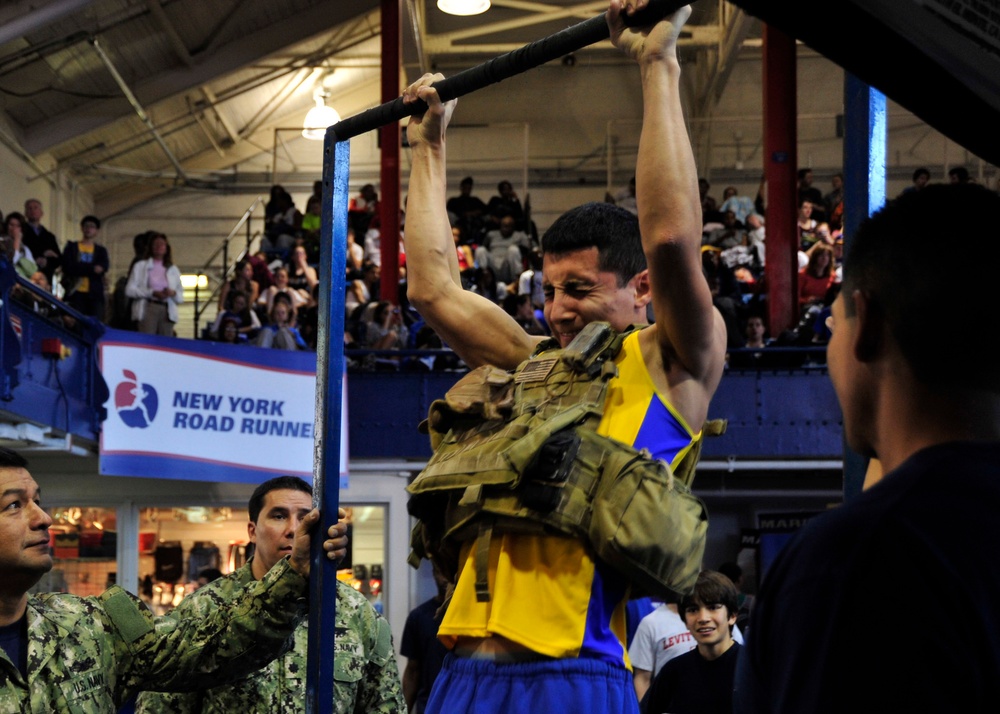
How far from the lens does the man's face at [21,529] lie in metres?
3.24

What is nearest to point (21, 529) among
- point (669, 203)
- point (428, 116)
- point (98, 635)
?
point (98, 635)

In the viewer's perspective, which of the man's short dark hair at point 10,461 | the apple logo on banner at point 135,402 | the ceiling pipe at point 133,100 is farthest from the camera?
the ceiling pipe at point 133,100

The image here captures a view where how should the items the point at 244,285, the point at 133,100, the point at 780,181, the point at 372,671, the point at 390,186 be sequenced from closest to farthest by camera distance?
the point at 372,671
the point at 244,285
the point at 780,181
the point at 390,186
the point at 133,100

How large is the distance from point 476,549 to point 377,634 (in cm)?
207

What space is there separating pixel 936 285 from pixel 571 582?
1055 mm

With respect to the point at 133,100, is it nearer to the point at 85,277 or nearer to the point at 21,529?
the point at 85,277

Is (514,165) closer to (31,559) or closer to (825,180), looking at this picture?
(825,180)

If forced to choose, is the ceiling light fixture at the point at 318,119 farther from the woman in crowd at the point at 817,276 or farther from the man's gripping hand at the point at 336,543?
the man's gripping hand at the point at 336,543

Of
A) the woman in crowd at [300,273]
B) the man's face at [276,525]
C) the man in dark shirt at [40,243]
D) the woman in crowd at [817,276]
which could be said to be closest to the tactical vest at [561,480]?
the man's face at [276,525]

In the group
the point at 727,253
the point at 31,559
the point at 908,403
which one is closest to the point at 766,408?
the point at 727,253

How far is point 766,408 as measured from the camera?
13.8 m

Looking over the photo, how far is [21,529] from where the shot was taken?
3.30 m

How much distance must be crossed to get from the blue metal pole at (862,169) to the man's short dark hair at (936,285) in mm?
788

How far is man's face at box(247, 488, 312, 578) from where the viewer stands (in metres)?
4.30
